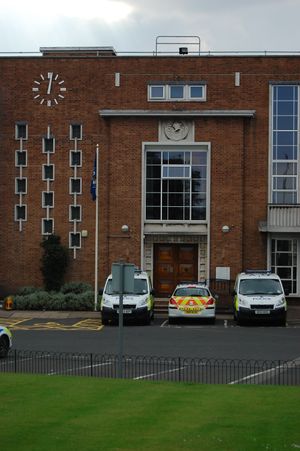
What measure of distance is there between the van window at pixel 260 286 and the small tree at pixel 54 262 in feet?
31.1

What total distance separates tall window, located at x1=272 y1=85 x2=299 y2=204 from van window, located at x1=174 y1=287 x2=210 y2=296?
777cm

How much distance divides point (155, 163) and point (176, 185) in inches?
52.5

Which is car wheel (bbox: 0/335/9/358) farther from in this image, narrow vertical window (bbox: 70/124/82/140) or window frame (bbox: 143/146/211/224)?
narrow vertical window (bbox: 70/124/82/140)

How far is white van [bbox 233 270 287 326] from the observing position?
32125 mm

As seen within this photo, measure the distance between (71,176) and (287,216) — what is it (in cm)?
958

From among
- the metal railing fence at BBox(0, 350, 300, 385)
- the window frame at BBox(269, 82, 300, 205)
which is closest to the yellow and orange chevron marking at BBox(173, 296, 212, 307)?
the window frame at BBox(269, 82, 300, 205)

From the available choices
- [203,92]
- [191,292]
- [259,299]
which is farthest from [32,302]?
[203,92]

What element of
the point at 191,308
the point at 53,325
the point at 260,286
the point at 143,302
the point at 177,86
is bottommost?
the point at 53,325

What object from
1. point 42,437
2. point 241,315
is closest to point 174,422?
point 42,437

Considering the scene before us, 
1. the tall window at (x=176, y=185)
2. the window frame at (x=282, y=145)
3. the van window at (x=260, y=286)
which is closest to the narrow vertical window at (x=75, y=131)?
the tall window at (x=176, y=185)

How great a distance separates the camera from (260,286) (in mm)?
33344

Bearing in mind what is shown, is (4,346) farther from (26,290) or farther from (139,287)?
(26,290)

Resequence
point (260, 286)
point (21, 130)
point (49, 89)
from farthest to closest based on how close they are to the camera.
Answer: point (21, 130)
point (49, 89)
point (260, 286)

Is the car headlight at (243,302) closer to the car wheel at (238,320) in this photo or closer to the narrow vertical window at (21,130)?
the car wheel at (238,320)
